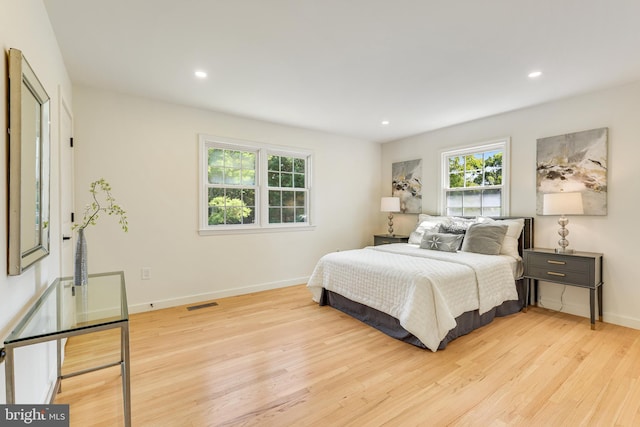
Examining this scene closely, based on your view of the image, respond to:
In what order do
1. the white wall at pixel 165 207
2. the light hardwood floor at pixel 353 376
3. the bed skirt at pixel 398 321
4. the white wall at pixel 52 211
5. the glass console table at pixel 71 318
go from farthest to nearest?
the white wall at pixel 165 207 < the bed skirt at pixel 398 321 < the light hardwood floor at pixel 353 376 < the white wall at pixel 52 211 < the glass console table at pixel 71 318

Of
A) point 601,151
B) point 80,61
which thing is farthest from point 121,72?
point 601,151

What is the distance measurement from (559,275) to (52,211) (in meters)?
4.48

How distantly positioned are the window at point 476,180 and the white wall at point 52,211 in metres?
4.49

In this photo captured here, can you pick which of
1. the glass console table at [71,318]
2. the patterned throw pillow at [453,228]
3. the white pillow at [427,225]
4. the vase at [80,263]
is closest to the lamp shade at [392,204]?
the white pillow at [427,225]

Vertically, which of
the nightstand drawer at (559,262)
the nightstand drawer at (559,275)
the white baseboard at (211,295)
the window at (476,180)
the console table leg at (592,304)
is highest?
the window at (476,180)

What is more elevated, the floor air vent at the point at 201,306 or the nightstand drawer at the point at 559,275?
the nightstand drawer at the point at 559,275

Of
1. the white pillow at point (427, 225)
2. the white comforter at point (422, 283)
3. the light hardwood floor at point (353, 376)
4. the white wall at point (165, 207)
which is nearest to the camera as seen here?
the light hardwood floor at point (353, 376)

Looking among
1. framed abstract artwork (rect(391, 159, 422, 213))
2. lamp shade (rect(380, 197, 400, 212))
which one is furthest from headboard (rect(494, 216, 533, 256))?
lamp shade (rect(380, 197, 400, 212))

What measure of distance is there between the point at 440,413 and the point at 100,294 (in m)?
2.07

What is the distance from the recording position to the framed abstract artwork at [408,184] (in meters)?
4.93

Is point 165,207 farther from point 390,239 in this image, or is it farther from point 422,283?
point 390,239

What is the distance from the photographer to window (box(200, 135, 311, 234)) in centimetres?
391

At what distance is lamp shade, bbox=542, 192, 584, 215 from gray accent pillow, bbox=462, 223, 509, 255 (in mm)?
483

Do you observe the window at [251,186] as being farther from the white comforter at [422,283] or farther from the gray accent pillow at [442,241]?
the gray accent pillow at [442,241]
